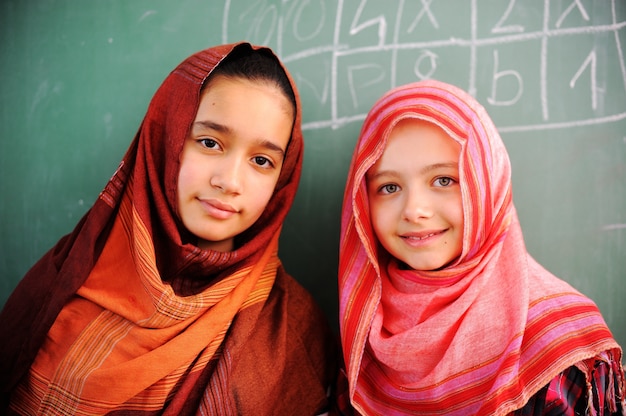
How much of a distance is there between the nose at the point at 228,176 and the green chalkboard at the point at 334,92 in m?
0.57

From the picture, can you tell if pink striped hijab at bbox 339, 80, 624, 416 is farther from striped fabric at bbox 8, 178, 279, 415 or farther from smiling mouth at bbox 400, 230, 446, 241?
striped fabric at bbox 8, 178, 279, 415

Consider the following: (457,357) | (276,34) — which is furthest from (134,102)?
(457,357)

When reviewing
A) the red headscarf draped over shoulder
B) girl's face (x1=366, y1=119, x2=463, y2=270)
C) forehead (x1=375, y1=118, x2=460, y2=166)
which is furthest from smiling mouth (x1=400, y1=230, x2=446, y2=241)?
the red headscarf draped over shoulder

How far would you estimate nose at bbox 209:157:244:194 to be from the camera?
129 centimetres

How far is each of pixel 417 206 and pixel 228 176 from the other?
495 millimetres

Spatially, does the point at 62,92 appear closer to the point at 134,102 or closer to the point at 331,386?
the point at 134,102

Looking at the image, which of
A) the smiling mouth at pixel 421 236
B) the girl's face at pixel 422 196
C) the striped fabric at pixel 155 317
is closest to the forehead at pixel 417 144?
the girl's face at pixel 422 196

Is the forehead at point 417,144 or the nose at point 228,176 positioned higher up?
the forehead at point 417,144

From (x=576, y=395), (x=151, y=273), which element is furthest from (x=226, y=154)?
(x=576, y=395)

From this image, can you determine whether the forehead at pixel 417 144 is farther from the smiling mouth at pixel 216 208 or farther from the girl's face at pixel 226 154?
the smiling mouth at pixel 216 208

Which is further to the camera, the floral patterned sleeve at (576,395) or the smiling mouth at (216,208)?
the smiling mouth at (216,208)

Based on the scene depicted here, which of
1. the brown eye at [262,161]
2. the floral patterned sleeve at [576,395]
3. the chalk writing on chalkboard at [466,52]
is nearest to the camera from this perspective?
the floral patterned sleeve at [576,395]

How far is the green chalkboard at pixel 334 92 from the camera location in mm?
1657

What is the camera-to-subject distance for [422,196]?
1.25 metres
